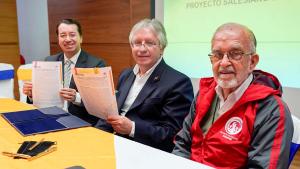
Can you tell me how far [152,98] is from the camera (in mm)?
1736

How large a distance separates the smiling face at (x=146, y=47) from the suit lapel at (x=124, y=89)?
155mm

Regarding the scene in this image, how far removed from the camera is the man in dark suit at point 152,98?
1661 millimetres

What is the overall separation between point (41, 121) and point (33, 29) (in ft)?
14.7

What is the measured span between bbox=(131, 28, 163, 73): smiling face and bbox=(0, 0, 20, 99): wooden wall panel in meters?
3.12

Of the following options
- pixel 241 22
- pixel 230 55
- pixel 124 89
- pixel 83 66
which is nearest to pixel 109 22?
pixel 83 66

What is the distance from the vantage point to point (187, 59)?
331 cm

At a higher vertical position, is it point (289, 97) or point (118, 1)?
point (118, 1)

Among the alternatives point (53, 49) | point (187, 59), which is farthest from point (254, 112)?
point (53, 49)

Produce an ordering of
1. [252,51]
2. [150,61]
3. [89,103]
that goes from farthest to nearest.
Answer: [150,61]
[89,103]
[252,51]

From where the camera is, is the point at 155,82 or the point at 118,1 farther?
the point at 118,1

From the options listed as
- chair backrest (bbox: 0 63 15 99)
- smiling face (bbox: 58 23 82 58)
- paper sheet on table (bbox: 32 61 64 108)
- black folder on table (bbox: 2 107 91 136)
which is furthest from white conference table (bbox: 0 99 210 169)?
chair backrest (bbox: 0 63 15 99)

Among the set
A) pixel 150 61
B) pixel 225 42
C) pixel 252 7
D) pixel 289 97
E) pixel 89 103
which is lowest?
pixel 289 97

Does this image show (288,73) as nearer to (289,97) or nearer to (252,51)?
(289,97)

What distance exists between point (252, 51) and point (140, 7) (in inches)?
95.2
